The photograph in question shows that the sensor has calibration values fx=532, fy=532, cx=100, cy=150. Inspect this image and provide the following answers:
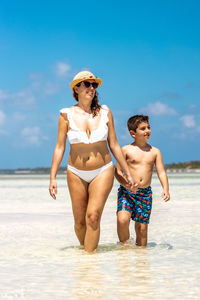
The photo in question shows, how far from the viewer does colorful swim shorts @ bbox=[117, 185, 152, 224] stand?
5.78 meters

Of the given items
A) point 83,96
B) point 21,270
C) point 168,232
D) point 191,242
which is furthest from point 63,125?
point 168,232

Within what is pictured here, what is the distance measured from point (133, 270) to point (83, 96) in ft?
6.21

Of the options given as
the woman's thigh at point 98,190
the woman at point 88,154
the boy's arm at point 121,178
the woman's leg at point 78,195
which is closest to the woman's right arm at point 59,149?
the woman at point 88,154

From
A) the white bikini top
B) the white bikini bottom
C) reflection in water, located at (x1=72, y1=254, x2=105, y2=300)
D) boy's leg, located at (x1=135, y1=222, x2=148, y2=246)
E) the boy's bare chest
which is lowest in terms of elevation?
reflection in water, located at (x1=72, y1=254, x2=105, y2=300)

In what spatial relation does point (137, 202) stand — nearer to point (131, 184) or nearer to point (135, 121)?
point (131, 184)

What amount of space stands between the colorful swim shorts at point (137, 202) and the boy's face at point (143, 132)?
1.88ft

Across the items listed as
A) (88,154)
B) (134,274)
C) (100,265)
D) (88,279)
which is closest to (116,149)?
(88,154)

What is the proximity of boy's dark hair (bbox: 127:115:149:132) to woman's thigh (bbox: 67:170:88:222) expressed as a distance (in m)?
0.87

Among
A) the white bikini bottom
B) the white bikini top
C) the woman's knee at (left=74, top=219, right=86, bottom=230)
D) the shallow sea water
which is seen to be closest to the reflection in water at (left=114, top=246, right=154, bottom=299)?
the shallow sea water

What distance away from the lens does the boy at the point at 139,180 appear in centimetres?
576

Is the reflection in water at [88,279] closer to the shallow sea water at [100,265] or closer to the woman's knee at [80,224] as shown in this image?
the shallow sea water at [100,265]

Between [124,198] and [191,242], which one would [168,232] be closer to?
[191,242]

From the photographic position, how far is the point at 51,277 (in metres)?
A: 4.47

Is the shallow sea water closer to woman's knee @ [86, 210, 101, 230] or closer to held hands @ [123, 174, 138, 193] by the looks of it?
woman's knee @ [86, 210, 101, 230]
